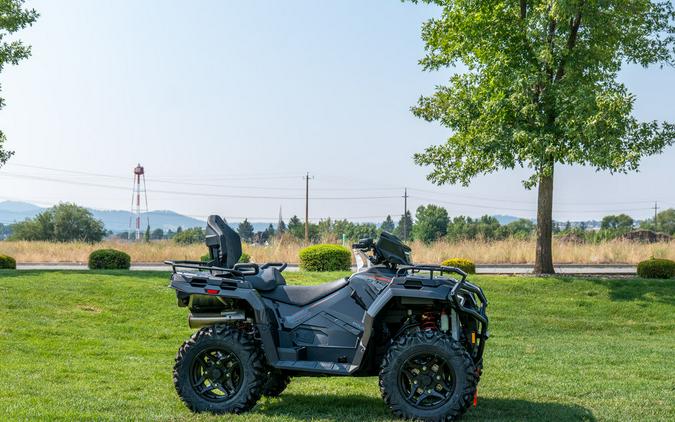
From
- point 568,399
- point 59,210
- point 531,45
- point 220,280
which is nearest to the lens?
point 220,280

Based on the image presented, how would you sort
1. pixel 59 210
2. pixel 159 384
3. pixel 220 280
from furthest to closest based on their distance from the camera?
pixel 59 210, pixel 159 384, pixel 220 280

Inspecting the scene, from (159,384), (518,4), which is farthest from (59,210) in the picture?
(159,384)

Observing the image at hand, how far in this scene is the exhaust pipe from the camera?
A: 727cm

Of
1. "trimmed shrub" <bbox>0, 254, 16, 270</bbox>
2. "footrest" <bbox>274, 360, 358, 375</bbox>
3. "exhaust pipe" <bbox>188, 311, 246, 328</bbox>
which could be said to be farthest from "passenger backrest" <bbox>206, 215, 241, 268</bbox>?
"trimmed shrub" <bbox>0, 254, 16, 270</bbox>

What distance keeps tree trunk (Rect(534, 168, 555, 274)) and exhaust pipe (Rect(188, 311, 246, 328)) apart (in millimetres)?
16529

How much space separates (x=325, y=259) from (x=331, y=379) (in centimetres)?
1405

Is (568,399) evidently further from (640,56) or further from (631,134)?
(640,56)

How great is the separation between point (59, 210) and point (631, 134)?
46907 millimetres

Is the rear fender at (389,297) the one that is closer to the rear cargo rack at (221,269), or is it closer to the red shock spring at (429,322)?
the red shock spring at (429,322)

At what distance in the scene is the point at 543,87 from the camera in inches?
838

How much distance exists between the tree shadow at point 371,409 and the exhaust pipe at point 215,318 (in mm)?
847

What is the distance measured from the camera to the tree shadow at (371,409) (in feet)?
22.7

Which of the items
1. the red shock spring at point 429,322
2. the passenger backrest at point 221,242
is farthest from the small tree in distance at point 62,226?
the red shock spring at point 429,322

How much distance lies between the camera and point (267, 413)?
7055 mm
